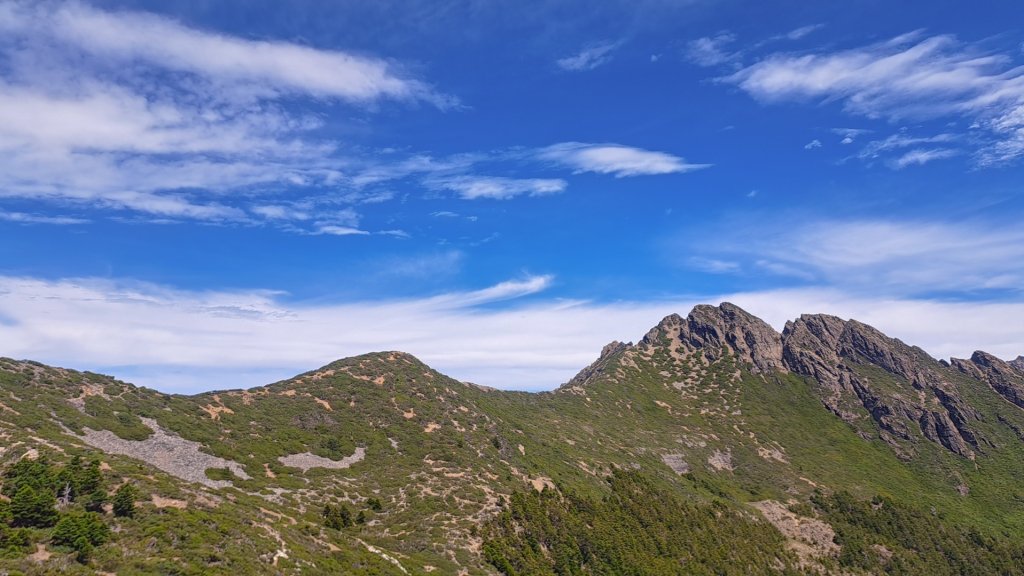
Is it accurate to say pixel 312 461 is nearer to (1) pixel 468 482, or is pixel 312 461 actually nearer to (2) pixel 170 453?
(2) pixel 170 453

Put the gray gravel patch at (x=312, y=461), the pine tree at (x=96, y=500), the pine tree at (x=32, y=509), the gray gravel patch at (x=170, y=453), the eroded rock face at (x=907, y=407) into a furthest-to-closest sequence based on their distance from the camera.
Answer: the eroded rock face at (x=907, y=407) < the gray gravel patch at (x=312, y=461) < the gray gravel patch at (x=170, y=453) < the pine tree at (x=96, y=500) < the pine tree at (x=32, y=509)

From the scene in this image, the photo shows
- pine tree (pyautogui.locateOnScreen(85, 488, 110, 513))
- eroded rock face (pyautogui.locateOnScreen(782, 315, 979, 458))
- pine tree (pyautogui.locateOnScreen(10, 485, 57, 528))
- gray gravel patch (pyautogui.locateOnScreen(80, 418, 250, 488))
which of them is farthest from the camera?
eroded rock face (pyautogui.locateOnScreen(782, 315, 979, 458))

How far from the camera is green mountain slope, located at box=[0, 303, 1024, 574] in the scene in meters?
38.3

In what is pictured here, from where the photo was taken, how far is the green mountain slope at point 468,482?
126ft

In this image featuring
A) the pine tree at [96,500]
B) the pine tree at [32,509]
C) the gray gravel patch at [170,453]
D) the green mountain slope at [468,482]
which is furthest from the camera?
the gray gravel patch at [170,453]

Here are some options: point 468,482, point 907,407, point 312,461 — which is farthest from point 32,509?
point 907,407

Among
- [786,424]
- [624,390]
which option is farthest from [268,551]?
[786,424]

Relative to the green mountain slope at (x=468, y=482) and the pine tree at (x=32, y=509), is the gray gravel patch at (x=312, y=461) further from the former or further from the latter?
the pine tree at (x=32, y=509)

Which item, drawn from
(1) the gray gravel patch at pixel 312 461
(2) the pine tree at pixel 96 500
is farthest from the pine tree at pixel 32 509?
(1) the gray gravel patch at pixel 312 461

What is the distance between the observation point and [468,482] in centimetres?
7131

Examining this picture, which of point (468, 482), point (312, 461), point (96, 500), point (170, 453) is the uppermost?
point (96, 500)

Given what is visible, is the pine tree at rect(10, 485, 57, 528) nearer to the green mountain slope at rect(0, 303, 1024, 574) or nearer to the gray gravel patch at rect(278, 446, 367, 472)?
the green mountain slope at rect(0, 303, 1024, 574)

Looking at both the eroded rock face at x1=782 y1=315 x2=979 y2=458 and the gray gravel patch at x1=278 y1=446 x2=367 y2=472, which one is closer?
the gray gravel patch at x1=278 y1=446 x2=367 y2=472

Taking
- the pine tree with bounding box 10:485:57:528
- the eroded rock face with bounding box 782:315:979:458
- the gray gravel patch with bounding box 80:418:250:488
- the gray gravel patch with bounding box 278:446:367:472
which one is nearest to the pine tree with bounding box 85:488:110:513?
the pine tree with bounding box 10:485:57:528
